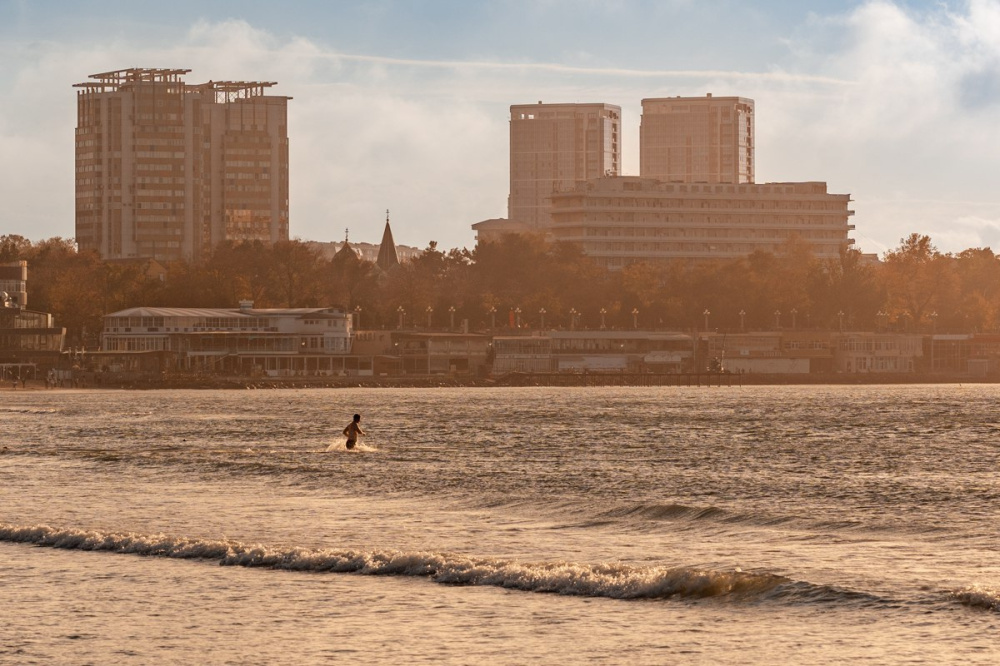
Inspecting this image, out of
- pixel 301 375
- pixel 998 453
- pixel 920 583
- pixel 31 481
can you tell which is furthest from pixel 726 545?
pixel 301 375

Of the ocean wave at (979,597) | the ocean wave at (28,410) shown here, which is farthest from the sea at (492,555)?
the ocean wave at (28,410)

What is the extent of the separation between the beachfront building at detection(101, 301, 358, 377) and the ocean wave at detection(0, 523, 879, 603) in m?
161

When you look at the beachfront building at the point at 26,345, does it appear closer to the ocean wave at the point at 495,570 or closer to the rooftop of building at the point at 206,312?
the rooftop of building at the point at 206,312

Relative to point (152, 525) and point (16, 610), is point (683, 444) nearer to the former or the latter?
point (152, 525)

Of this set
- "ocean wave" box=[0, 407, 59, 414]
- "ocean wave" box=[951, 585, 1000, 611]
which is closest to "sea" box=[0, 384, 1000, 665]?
"ocean wave" box=[951, 585, 1000, 611]

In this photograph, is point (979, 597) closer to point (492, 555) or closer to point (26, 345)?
point (492, 555)

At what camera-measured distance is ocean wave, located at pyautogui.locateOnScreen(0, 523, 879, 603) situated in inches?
1051

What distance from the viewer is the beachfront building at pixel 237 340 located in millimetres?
190875

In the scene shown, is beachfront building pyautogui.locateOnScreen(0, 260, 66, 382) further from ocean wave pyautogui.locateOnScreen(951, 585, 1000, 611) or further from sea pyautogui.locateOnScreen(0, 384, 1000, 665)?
ocean wave pyautogui.locateOnScreen(951, 585, 1000, 611)

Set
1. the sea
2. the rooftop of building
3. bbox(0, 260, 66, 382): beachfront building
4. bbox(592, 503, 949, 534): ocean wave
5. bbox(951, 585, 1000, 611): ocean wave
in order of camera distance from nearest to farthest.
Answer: the sea → bbox(951, 585, 1000, 611): ocean wave → bbox(592, 503, 949, 534): ocean wave → bbox(0, 260, 66, 382): beachfront building → the rooftop of building

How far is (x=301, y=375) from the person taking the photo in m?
193

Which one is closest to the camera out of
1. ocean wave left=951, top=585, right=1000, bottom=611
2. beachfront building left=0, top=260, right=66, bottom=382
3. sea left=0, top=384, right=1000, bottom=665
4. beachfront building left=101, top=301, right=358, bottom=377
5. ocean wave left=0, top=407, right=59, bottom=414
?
sea left=0, top=384, right=1000, bottom=665

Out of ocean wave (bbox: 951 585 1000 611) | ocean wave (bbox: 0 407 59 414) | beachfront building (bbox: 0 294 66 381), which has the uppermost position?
beachfront building (bbox: 0 294 66 381)

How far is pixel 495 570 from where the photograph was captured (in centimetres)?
2836
